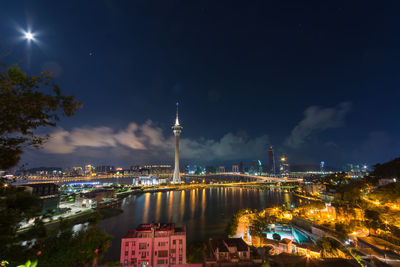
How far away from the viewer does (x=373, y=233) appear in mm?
6145

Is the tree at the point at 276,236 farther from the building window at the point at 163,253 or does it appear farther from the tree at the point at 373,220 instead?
the building window at the point at 163,253

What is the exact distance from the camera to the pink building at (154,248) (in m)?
5.02

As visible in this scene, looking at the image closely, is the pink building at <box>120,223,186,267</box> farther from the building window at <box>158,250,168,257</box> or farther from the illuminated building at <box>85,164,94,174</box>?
the illuminated building at <box>85,164,94,174</box>

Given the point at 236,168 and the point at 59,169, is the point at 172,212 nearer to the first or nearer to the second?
the point at 59,169

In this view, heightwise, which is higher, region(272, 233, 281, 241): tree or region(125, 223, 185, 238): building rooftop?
region(125, 223, 185, 238): building rooftop

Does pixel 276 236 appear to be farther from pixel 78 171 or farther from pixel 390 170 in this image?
pixel 78 171

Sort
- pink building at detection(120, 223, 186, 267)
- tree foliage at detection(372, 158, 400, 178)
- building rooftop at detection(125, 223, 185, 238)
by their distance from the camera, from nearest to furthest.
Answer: pink building at detection(120, 223, 186, 267) < building rooftop at detection(125, 223, 185, 238) < tree foliage at detection(372, 158, 400, 178)

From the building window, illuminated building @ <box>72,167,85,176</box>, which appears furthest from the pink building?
illuminated building @ <box>72,167,85,176</box>

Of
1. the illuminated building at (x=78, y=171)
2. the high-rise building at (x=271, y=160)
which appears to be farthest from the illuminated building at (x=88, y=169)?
the high-rise building at (x=271, y=160)

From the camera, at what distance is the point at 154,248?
5152 millimetres

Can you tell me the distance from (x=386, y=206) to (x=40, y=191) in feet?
62.5

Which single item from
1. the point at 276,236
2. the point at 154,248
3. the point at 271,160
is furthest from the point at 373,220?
the point at 271,160

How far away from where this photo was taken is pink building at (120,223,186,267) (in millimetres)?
5020

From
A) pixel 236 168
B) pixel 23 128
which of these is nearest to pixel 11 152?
pixel 23 128
